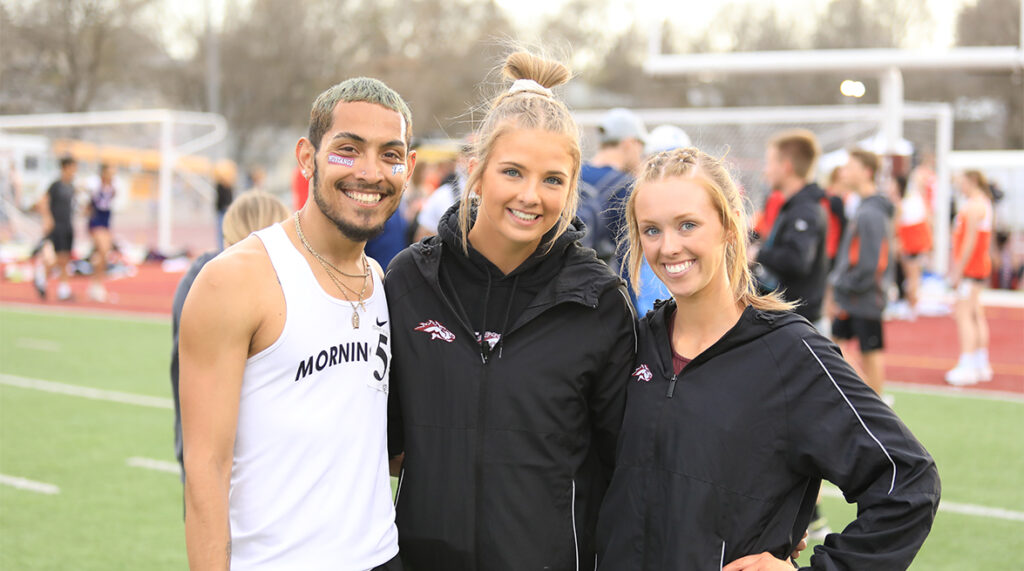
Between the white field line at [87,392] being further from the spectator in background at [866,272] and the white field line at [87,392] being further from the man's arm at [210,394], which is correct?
the man's arm at [210,394]

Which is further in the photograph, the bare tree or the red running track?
the bare tree

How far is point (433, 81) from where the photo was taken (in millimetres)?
41188

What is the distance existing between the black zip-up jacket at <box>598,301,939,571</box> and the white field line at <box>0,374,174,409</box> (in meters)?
6.98

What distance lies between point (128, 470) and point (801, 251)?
4.61m

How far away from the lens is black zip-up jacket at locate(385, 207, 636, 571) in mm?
2352

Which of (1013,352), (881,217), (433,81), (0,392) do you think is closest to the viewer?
(881,217)

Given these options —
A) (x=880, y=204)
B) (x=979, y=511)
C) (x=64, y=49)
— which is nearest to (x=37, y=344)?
(x=880, y=204)

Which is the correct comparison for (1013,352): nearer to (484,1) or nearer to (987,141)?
(987,141)

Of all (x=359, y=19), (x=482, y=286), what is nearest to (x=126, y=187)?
(x=359, y=19)

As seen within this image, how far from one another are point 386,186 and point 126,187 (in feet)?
82.1

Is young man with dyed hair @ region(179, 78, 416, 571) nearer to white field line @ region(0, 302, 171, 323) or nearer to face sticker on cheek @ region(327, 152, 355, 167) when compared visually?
face sticker on cheek @ region(327, 152, 355, 167)

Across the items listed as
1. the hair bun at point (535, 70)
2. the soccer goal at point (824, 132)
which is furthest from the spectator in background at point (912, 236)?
the hair bun at point (535, 70)

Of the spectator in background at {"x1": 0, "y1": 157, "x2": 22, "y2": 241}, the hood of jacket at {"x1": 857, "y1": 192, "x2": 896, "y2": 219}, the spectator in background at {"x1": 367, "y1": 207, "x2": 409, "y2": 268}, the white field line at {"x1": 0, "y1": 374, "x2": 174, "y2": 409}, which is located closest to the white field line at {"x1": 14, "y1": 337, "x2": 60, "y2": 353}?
the white field line at {"x1": 0, "y1": 374, "x2": 174, "y2": 409}

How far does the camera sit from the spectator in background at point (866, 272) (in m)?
7.45
